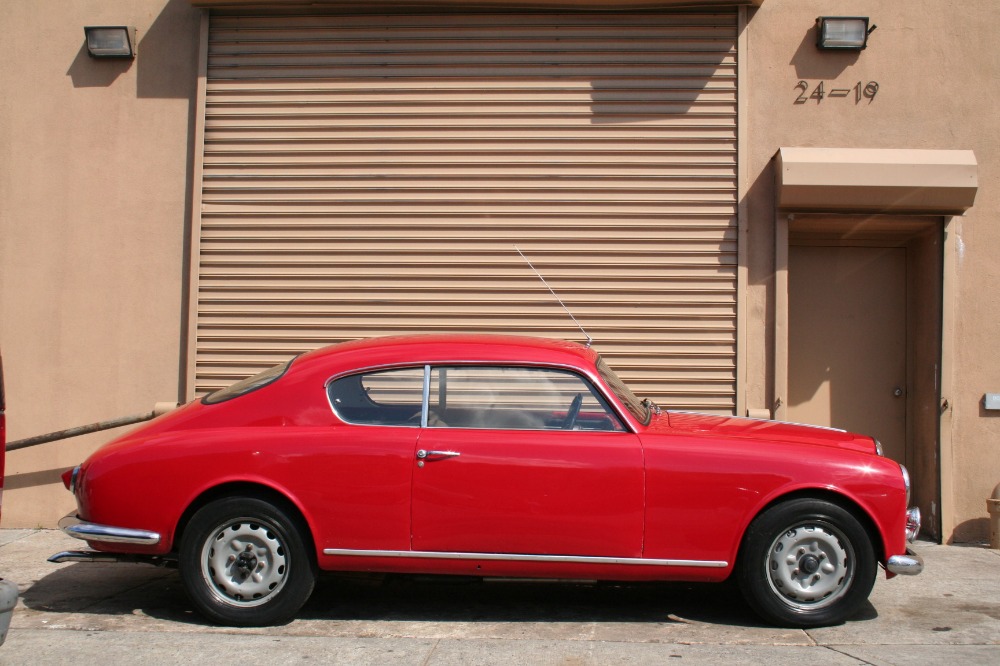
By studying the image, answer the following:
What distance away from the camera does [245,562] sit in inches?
197

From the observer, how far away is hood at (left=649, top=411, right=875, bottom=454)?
5.16 meters

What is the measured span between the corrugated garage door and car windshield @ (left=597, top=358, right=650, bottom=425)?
6.63 ft

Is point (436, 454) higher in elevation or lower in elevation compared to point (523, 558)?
higher

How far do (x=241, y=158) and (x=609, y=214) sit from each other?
10.0 ft

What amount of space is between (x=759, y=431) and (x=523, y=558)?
150 centimetres

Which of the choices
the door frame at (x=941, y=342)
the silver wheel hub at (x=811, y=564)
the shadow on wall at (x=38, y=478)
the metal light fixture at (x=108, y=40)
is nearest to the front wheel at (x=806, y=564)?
the silver wheel hub at (x=811, y=564)

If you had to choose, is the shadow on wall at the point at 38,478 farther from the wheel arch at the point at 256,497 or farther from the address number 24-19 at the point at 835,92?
the address number 24-19 at the point at 835,92

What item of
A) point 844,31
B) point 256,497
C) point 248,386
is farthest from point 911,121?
point 256,497

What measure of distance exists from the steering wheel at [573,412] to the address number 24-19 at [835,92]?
395 centimetres

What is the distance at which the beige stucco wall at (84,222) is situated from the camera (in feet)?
25.7

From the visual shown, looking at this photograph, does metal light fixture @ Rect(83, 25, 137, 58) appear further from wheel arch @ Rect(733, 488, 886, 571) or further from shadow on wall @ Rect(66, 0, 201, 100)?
wheel arch @ Rect(733, 488, 886, 571)

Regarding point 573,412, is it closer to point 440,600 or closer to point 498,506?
point 498,506

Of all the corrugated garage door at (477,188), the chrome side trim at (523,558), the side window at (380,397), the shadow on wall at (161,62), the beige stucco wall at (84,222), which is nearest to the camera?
the chrome side trim at (523,558)

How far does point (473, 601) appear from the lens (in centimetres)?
561
